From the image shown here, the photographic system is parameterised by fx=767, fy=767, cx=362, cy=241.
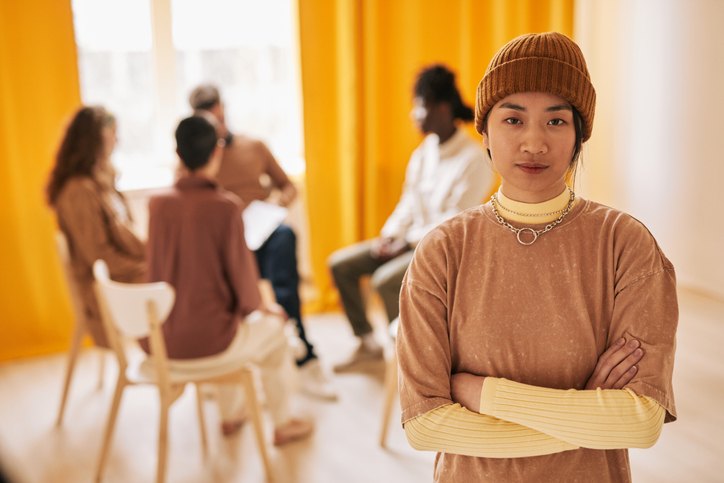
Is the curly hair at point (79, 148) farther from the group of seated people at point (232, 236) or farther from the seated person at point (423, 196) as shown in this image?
the seated person at point (423, 196)

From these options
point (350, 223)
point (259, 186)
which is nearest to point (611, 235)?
point (259, 186)

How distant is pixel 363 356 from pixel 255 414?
0.96 m

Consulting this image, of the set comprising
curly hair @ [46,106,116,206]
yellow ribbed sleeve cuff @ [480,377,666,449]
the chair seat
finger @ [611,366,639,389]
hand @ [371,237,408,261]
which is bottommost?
the chair seat

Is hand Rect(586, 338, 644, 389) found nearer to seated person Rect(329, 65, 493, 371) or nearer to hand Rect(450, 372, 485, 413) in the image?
hand Rect(450, 372, 485, 413)

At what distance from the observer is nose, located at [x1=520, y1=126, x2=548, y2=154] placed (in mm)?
1057

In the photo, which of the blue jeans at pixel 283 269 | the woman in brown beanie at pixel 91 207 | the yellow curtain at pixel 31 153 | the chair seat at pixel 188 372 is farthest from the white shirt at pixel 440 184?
the yellow curtain at pixel 31 153

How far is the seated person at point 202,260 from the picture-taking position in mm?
2234

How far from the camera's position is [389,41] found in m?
3.79

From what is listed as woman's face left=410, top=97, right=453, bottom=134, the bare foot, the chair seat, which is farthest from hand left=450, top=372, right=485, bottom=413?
woman's face left=410, top=97, right=453, bottom=134

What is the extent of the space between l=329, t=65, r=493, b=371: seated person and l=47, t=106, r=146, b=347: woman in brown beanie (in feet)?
2.93

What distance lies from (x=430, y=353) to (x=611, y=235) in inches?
12.1

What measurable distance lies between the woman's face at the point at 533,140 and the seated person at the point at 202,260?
1.31 metres

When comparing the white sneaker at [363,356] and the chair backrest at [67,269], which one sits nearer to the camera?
the chair backrest at [67,269]

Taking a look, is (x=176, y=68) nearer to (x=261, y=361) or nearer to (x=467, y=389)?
(x=261, y=361)
